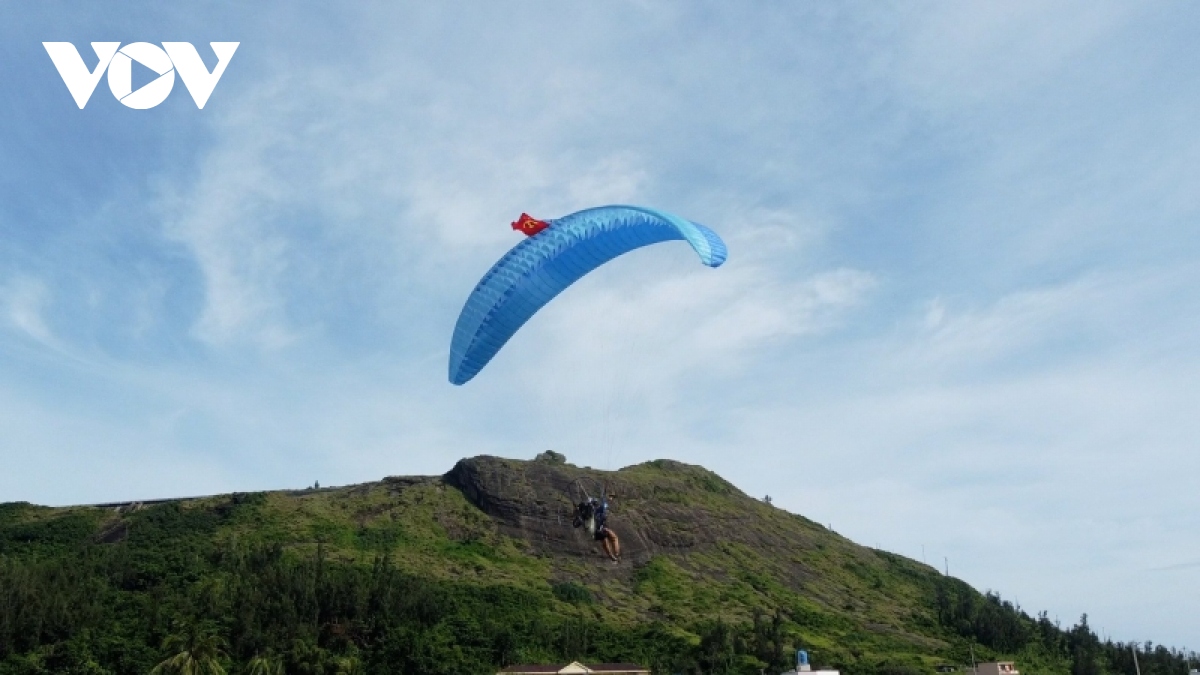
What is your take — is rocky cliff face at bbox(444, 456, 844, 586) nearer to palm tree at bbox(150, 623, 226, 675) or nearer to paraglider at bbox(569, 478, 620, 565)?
palm tree at bbox(150, 623, 226, 675)

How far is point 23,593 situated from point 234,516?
2356 centimetres

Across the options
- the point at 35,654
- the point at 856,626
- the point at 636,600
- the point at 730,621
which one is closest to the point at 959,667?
the point at 856,626

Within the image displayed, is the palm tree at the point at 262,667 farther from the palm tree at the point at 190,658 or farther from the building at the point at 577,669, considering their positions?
the building at the point at 577,669

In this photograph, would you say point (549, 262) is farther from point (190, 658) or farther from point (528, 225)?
point (190, 658)

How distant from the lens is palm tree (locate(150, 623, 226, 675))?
129ft

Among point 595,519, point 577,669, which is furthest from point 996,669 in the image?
point 595,519

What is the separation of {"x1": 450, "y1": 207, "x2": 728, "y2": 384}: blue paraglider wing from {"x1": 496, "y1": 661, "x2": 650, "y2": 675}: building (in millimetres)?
29754

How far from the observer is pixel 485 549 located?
74000mm

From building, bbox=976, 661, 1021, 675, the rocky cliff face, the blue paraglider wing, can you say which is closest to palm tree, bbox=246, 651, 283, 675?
the blue paraglider wing

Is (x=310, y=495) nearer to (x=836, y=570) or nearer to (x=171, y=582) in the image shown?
(x=171, y=582)

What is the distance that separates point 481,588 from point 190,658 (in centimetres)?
2615

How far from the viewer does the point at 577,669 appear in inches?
2029

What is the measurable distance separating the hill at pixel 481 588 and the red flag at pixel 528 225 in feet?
81.9

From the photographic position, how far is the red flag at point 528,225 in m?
24.6
